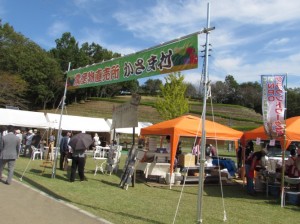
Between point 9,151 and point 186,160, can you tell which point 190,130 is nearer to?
point 186,160

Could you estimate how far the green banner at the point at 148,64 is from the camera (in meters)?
6.73

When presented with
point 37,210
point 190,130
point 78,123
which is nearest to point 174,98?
point 78,123

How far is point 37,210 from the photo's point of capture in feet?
21.5

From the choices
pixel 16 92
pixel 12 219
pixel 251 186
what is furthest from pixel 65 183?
pixel 16 92

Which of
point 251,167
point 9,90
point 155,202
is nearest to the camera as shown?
point 155,202

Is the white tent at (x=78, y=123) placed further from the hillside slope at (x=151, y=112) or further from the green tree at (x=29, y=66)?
the green tree at (x=29, y=66)

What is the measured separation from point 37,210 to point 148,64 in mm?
3952

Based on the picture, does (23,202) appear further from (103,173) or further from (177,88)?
(177,88)

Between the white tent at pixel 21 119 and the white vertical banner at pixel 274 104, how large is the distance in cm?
1834

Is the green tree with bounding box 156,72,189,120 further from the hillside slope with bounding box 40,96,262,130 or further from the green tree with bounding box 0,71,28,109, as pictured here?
the green tree with bounding box 0,71,28,109

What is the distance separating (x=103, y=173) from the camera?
43.9 ft

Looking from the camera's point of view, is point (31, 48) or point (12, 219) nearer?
point (12, 219)

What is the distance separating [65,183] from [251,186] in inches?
224

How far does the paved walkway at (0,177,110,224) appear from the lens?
19.2 feet
